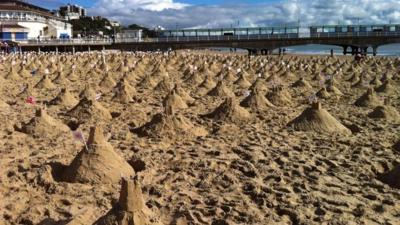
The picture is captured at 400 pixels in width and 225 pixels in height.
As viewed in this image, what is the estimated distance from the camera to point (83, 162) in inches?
277

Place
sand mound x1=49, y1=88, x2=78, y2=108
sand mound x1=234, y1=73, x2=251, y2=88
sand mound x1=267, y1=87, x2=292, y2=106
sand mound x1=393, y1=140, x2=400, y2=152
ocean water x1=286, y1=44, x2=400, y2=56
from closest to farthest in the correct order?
sand mound x1=393, y1=140, x2=400, y2=152 < sand mound x1=49, y1=88, x2=78, y2=108 < sand mound x1=267, y1=87, x2=292, y2=106 < sand mound x1=234, y1=73, x2=251, y2=88 < ocean water x1=286, y1=44, x2=400, y2=56

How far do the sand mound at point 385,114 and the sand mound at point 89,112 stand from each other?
6240 mm

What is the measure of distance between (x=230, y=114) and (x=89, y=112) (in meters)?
3.22

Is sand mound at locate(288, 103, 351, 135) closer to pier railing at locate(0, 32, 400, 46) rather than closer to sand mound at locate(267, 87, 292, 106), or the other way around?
sand mound at locate(267, 87, 292, 106)

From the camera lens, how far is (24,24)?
74.3 meters

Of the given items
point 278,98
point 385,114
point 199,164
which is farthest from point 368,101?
point 199,164

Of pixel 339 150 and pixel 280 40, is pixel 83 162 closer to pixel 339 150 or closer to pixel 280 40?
pixel 339 150

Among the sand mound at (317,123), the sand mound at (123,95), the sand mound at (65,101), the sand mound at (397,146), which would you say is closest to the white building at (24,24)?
the sand mound at (123,95)

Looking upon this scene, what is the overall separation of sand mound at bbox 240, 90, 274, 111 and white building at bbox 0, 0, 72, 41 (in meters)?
57.7

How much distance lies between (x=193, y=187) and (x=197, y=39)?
5866cm

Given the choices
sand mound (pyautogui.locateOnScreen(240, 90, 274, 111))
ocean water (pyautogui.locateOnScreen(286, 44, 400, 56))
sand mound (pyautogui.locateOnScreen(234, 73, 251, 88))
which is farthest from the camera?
ocean water (pyautogui.locateOnScreen(286, 44, 400, 56))

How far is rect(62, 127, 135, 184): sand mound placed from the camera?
22.5 ft

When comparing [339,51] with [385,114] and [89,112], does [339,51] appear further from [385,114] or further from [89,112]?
[89,112]

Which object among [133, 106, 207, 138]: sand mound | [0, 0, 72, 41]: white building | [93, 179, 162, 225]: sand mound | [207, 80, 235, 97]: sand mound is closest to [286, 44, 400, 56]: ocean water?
[0, 0, 72, 41]: white building
